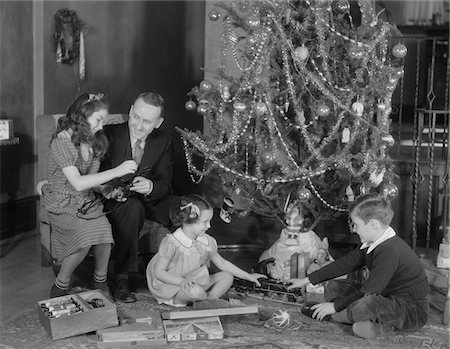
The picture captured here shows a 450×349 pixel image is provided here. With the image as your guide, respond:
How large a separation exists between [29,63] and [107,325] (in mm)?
2937

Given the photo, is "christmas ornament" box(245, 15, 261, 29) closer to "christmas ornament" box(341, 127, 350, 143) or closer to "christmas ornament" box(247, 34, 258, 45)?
"christmas ornament" box(247, 34, 258, 45)

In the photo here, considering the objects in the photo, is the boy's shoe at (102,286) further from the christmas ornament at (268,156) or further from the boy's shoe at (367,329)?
the boy's shoe at (367,329)

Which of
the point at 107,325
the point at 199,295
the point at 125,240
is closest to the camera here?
the point at 107,325

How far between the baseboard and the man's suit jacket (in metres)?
1.58

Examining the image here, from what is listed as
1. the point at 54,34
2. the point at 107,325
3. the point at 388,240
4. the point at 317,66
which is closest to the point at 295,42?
the point at 317,66

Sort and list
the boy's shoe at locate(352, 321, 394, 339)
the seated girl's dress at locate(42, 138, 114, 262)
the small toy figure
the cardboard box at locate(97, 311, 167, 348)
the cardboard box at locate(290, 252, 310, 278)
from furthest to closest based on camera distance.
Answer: the small toy figure < the cardboard box at locate(290, 252, 310, 278) < the seated girl's dress at locate(42, 138, 114, 262) < the boy's shoe at locate(352, 321, 394, 339) < the cardboard box at locate(97, 311, 167, 348)

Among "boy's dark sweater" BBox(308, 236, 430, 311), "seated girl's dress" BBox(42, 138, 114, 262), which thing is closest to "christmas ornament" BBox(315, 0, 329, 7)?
"boy's dark sweater" BBox(308, 236, 430, 311)

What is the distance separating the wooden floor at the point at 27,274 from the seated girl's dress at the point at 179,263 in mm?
436

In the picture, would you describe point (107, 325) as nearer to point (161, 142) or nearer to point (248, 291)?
point (248, 291)

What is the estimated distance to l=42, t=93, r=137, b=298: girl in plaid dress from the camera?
407 cm

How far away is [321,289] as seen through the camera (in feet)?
14.6

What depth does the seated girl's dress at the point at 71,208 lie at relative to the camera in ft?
13.5

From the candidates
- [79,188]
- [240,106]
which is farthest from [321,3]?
[79,188]

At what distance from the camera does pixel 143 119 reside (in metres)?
4.39
